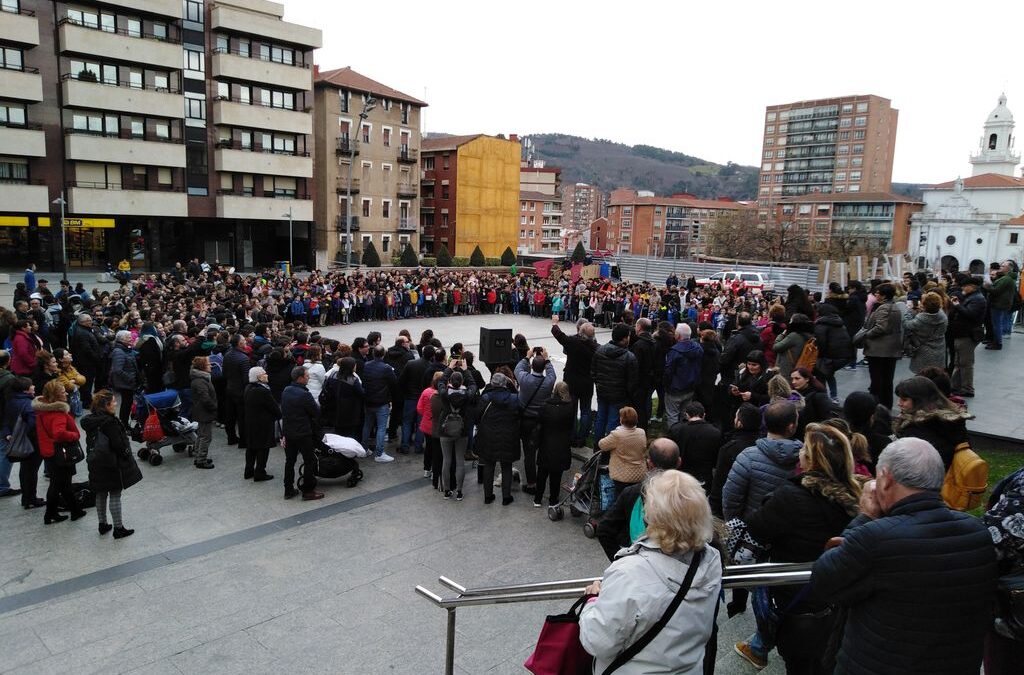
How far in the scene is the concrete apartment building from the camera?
366ft

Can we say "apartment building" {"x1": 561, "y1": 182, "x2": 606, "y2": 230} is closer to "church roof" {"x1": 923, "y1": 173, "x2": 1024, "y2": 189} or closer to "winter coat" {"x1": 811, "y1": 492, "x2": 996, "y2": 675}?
"church roof" {"x1": 923, "y1": 173, "x2": 1024, "y2": 189}

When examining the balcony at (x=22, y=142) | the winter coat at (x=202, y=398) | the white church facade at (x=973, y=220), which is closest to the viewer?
the winter coat at (x=202, y=398)

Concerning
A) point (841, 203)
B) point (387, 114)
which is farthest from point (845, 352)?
point (841, 203)

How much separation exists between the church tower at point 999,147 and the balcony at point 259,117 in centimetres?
10214

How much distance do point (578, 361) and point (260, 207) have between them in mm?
40958

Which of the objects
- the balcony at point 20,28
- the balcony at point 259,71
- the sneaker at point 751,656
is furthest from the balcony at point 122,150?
the sneaker at point 751,656

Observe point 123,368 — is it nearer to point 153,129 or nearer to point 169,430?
point 169,430

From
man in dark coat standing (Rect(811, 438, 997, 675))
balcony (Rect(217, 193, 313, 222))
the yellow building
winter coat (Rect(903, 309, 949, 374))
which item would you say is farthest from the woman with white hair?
the yellow building

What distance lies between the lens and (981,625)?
274 centimetres

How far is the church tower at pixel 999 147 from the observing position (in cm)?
10150

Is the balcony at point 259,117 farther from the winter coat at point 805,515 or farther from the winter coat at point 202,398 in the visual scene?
the winter coat at point 805,515

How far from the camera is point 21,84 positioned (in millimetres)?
36125

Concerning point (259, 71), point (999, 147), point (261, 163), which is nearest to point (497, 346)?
point (261, 163)

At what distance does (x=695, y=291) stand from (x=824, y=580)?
75.9 ft
